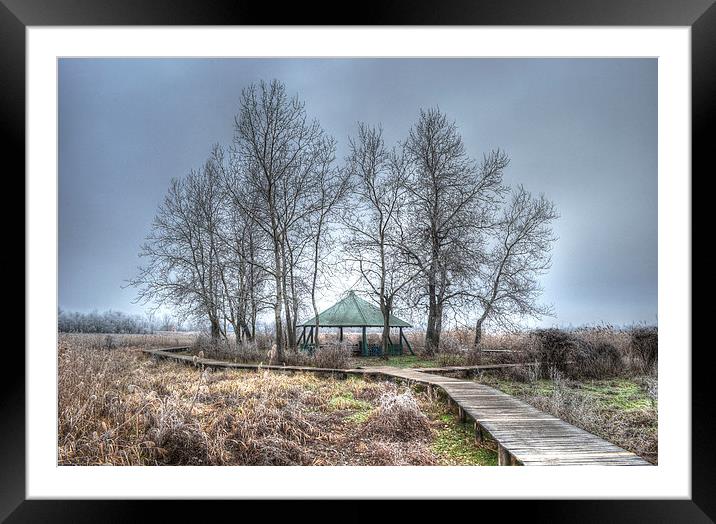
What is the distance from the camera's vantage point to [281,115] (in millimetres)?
6113

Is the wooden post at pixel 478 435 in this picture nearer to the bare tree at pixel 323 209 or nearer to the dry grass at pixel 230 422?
the dry grass at pixel 230 422

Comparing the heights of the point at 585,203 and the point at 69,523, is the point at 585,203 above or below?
above

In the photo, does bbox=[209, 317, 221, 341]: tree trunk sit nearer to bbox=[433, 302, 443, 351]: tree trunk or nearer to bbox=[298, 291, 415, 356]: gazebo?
bbox=[298, 291, 415, 356]: gazebo

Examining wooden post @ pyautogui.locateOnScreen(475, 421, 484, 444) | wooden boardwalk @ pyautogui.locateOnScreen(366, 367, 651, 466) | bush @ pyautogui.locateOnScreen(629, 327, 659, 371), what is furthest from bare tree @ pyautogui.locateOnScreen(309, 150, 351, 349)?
bush @ pyautogui.locateOnScreen(629, 327, 659, 371)

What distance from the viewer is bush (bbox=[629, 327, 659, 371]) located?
Result: 5793 mm

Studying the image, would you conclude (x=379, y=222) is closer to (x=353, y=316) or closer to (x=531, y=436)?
(x=353, y=316)

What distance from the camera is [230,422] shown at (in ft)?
12.5
